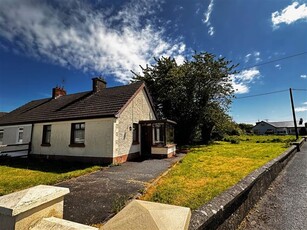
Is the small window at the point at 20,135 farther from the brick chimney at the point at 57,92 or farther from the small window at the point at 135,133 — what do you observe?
the small window at the point at 135,133

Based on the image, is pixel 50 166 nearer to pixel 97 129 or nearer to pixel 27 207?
pixel 97 129

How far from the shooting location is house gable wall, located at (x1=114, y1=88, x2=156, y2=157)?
13.1 m

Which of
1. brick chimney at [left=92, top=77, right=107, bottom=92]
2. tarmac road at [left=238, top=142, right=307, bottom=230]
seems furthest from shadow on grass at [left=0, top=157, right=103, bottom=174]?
tarmac road at [left=238, top=142, right=307, bottom=230]

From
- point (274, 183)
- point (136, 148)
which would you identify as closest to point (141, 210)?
point (274, 183)

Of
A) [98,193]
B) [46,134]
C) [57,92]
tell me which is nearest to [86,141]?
[46,134]

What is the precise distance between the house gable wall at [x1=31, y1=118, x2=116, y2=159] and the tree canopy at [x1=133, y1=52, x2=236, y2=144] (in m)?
14.8

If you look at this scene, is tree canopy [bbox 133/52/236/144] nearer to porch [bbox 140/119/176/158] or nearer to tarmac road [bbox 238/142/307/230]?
porch [bbox 140/119/176/158]

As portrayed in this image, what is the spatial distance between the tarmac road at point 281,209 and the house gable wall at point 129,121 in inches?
363

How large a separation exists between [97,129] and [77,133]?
1.96 metres

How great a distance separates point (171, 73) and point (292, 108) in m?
19.6

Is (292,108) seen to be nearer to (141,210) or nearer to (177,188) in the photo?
(177,188)

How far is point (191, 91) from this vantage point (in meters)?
27.0

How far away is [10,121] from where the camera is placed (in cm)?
1838

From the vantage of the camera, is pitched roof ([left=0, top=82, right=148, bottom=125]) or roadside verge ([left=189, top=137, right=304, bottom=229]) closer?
roadside verge ([left=189, top=137, right=304, bottom=229])
